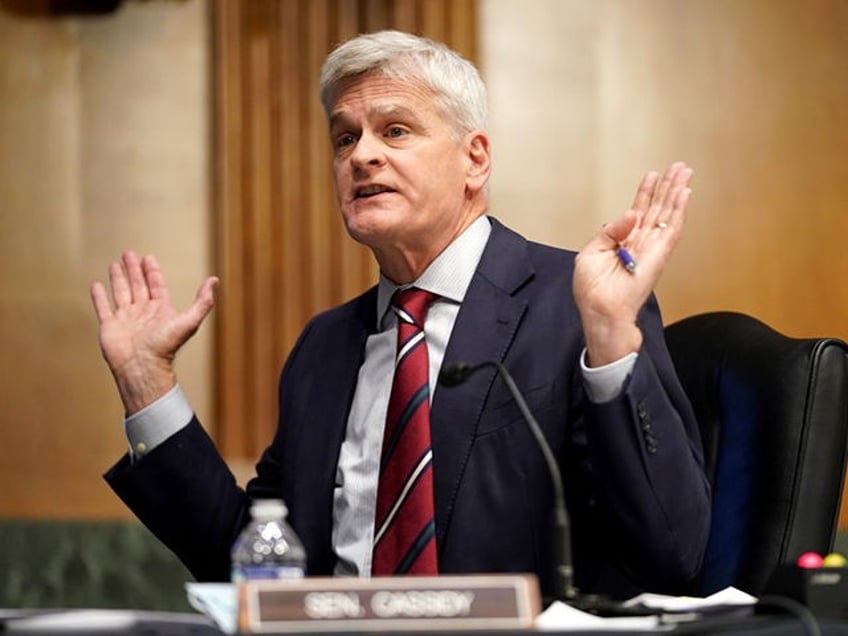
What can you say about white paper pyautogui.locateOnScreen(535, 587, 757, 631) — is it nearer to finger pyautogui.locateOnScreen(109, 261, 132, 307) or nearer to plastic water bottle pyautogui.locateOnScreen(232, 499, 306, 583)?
plastic water bottle pyautogui.locateOnScreen(232, 499, 306, 583)

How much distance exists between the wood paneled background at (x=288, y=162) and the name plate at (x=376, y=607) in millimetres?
2565

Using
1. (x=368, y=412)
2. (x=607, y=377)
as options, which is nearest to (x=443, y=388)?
(x=368, y=412)

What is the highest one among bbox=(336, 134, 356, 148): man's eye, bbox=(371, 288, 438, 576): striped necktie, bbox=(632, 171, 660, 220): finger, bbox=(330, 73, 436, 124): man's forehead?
bbox=(330, 73, 436, 124): man's forehead

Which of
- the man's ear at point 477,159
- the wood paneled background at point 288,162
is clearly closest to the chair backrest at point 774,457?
the man's ear at point 477,159

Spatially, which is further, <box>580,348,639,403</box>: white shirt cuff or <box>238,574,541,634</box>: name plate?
<box>580,348,639,403</box>: white shirt cuff

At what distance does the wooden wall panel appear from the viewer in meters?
4.46

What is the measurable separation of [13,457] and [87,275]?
517 mm

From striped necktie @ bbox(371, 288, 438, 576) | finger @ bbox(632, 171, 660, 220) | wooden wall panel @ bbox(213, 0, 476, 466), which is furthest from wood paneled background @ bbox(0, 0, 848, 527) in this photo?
finger @ bbox(632, 171, 660, 220)

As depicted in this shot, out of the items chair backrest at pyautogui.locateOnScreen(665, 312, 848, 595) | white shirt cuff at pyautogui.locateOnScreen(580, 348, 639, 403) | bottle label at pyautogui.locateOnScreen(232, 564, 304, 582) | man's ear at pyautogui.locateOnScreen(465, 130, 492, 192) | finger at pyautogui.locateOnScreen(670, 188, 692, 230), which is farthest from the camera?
man's ear at pyautogui.locateOnScreen(465, 130, 492, 192)

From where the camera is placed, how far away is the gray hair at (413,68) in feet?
10.1

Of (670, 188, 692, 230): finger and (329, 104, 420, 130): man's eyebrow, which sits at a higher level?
(329, 104, 420, 130): man's eyebrow

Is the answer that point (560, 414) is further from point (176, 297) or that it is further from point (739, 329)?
point (176, 297)

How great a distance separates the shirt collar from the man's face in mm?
31

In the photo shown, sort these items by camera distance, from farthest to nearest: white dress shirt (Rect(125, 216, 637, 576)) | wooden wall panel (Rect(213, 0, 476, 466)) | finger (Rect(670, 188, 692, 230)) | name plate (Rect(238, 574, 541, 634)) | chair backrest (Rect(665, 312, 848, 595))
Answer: wooden wall panel (Rect(213, 0, 476, 466))
white dress shirt (Rect(125, 216, 637, 576))
chair backrest (Rect(665, 312, 848, 595))
finger (Rect(670, 188, 692, 230))
name plate (Rect(238, 574, 541, 634))
